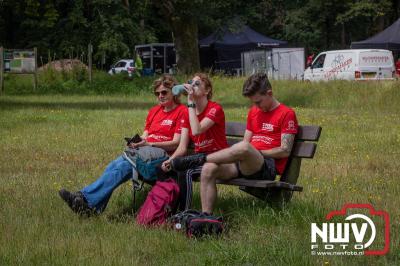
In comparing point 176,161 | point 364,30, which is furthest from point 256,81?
point 364,30

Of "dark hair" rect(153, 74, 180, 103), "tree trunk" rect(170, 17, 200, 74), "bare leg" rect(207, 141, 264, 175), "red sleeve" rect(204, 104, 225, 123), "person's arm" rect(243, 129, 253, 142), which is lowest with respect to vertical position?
"bare leg" rect(207, 141, 264, 175)

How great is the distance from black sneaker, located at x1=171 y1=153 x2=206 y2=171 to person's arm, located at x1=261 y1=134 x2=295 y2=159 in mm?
576

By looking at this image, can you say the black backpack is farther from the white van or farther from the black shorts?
the white van

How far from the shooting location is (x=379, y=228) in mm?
6742

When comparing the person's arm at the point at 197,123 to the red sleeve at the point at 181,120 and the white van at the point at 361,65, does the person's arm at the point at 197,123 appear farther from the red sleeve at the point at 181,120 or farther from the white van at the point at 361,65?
the white van at the point at 361,65

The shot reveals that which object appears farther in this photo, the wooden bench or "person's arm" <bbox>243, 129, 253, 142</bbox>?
"person's arm" <bbox>243, 129, 253, 142</bbox>

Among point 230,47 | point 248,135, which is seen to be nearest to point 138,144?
point 248,135

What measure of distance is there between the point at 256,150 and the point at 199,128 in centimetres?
61

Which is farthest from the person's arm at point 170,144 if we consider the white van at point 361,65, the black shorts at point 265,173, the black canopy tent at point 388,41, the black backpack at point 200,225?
the black canopy tent at point 388,41

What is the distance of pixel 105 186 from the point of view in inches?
305

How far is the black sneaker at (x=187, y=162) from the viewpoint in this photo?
297 inches

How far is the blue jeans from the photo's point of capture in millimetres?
7707

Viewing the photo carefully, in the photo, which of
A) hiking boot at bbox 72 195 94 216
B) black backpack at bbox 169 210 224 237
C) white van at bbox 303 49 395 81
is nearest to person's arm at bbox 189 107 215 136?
black backpack at bbox 169 210 224 237

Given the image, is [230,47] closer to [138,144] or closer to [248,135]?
[138,144]
